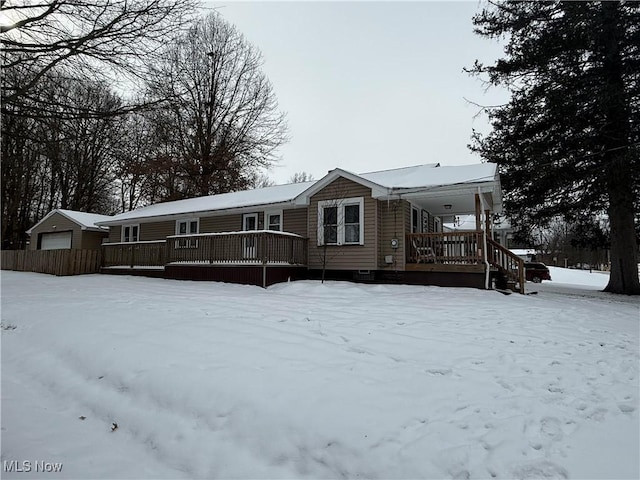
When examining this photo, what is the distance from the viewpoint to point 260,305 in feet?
24.6

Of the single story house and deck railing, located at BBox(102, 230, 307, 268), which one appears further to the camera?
deck railing, located at BBox(102, 230, 307, 268)

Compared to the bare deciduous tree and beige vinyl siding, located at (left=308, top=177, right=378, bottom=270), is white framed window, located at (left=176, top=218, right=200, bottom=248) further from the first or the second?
the bare deciduous tree

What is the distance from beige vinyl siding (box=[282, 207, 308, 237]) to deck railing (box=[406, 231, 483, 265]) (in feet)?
12.8

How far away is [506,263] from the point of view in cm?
1252

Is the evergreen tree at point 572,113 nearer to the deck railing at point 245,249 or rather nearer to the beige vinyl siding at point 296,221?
the beige vinyl siding at point 296,221

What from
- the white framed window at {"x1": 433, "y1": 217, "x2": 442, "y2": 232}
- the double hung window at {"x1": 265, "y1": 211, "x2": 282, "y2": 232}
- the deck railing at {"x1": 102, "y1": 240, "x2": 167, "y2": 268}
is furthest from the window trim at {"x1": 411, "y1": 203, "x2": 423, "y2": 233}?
the deck railing at {"x1": 102, "y1": 240, "x2": 167, "y2": 268}

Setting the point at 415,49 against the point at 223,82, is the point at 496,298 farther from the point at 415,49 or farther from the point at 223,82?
the point at 223,82

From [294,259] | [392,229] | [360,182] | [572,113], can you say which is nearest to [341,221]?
[360,182]

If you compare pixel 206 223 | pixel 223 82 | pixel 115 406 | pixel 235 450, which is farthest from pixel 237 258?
pixel 223 82

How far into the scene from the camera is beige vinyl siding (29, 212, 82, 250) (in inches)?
838

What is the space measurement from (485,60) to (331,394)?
16311 mm

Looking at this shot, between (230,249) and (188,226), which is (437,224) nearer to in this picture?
(230,249)

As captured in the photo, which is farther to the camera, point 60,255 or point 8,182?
point 8,182

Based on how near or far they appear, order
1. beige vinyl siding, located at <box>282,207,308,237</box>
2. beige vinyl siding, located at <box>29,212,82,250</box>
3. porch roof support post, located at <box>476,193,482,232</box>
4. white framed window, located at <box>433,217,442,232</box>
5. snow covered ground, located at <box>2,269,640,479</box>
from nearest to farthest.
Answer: snow covered ground, located at <box>2,269,640,479</box> < porch roof support post, located at <box>476,193,482,232</box> < beige vinyl siding, located at <box>282,207,308,237</box> < white framed window, located at <box>433,217,442,232</box> < beige vinyl siding, located at <box>29,212,82,250</box>
